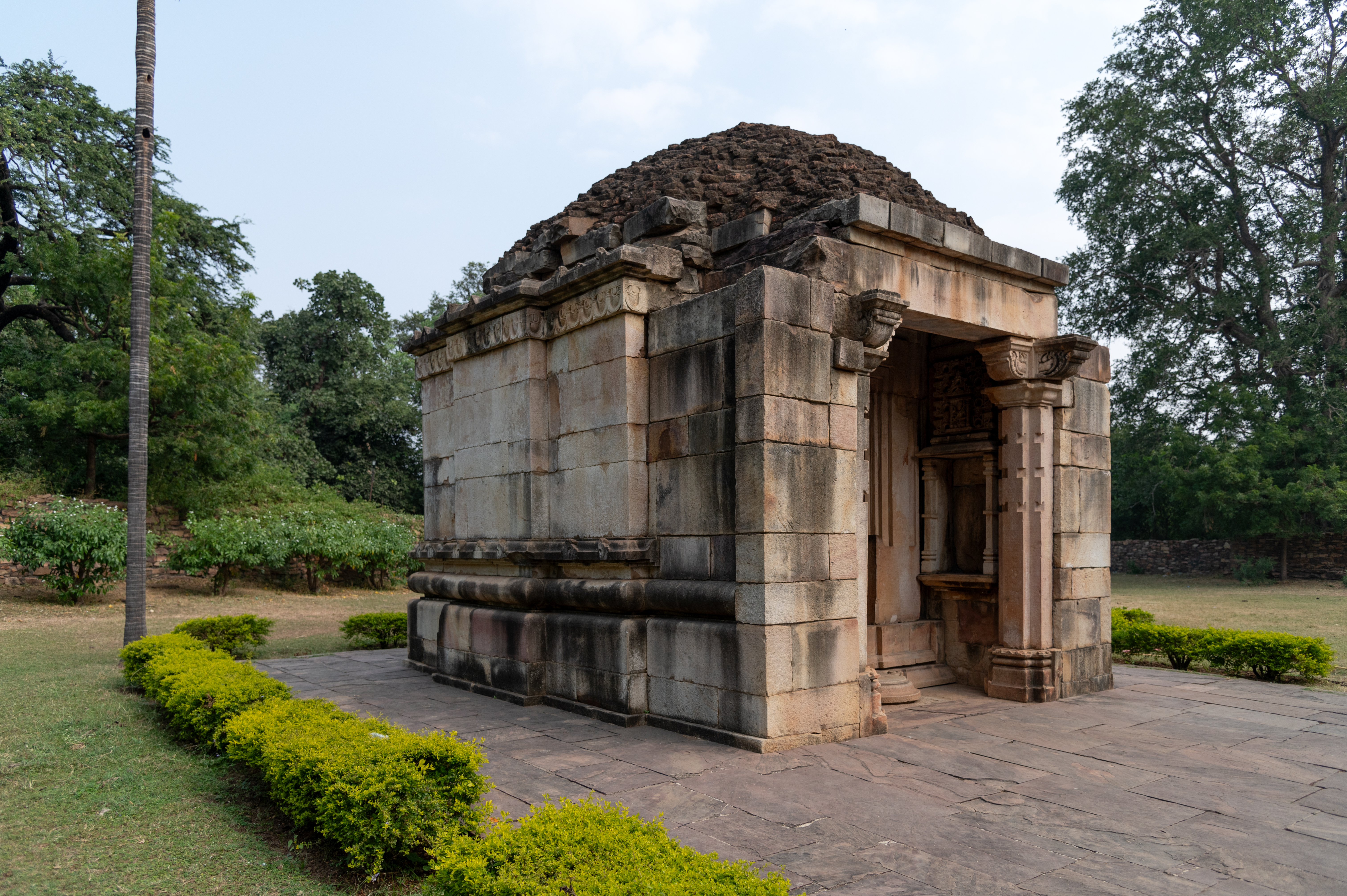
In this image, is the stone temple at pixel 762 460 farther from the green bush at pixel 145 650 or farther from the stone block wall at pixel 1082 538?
the green bush at pixel 145 650

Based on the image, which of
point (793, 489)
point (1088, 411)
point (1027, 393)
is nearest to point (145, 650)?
point (793, 489)

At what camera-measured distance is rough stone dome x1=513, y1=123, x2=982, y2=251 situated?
7.12 m

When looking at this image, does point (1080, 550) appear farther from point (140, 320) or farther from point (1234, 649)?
point (140, 320)

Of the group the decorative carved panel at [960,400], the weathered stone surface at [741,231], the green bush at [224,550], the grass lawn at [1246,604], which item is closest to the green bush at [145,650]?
the weathered stone surface at [741,231]

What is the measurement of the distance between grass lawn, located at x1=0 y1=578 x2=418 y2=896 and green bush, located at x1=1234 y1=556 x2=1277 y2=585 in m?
27.4

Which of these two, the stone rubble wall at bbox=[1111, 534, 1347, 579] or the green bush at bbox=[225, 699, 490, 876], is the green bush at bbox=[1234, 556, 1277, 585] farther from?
the green bush at bbox=[225, 699, 490, 876]

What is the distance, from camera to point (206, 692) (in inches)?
236

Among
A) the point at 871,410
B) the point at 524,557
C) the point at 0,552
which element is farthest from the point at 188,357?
the point at 871,410

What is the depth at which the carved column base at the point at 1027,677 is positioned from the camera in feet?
24.6

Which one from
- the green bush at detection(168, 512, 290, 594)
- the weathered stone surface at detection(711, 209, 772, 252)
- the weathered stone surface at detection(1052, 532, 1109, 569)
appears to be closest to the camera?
the weathered stone surface at detection(711, 209, 772, 252)

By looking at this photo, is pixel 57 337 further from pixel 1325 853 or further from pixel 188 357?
pixel 1325 853

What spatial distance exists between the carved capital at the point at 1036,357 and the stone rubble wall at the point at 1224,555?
72.7 ft

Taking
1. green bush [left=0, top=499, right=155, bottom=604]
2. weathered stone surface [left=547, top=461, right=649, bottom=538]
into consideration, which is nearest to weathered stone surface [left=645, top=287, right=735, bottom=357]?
weathered stone surface [left=547, top=461, right=649, bottom=538]

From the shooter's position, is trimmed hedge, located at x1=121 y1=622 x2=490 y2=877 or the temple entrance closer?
trimmed hedge, located at x1=121 y1=622 x2=490 y2=877
